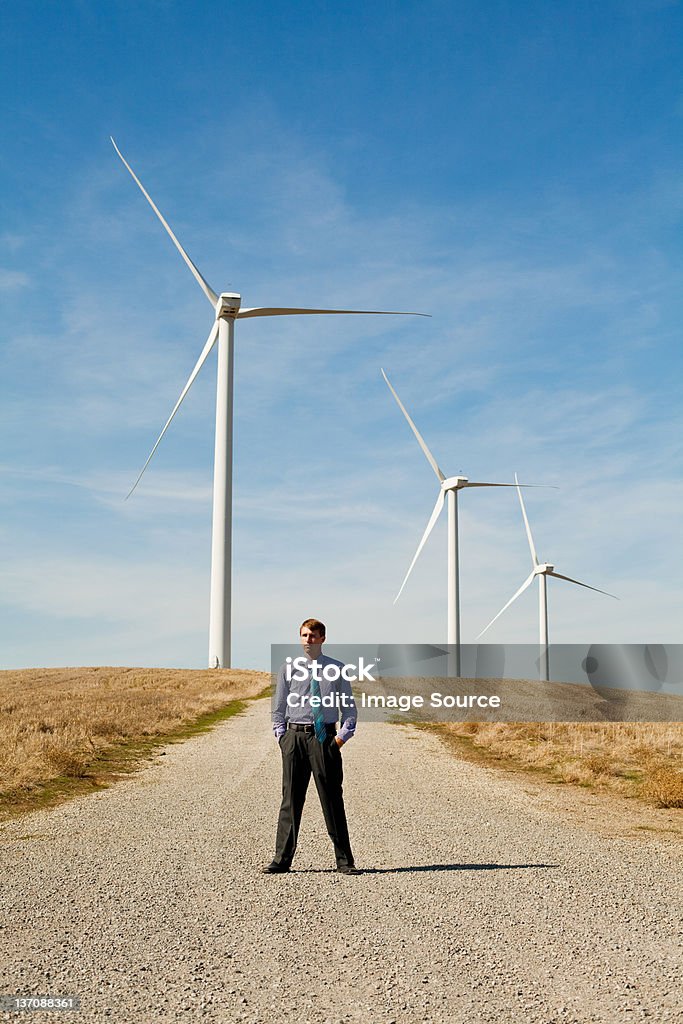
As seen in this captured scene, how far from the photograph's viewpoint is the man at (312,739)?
925 centimetres

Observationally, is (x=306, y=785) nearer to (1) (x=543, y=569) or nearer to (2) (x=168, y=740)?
(2) (x=168, y=740)

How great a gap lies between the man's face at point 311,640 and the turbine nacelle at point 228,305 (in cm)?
4980

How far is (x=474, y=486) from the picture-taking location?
5966 centimetres

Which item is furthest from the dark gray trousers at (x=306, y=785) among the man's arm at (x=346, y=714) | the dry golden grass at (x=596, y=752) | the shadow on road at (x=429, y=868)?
the dry golden grass at (x=596, y=752)

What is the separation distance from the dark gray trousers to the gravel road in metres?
0.35

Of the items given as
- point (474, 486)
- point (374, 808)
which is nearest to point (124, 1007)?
point (374, 808)

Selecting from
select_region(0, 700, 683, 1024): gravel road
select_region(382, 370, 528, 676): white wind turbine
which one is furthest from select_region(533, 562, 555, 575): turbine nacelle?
select_region(0, 700, 683, 1024): gravel road

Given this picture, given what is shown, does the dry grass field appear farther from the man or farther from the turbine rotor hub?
the turbine rotor hub

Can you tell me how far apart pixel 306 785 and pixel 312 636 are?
156 cm

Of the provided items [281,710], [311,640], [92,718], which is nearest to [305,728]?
[281,710]

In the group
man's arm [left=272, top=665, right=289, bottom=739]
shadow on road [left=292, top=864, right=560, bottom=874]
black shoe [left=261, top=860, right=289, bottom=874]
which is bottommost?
shadow on road [left=292, top=864, right=560, bottom=874]

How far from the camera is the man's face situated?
30.9 feet

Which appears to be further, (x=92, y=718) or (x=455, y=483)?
(x=455, y=483)

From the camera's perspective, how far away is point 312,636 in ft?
30.9
